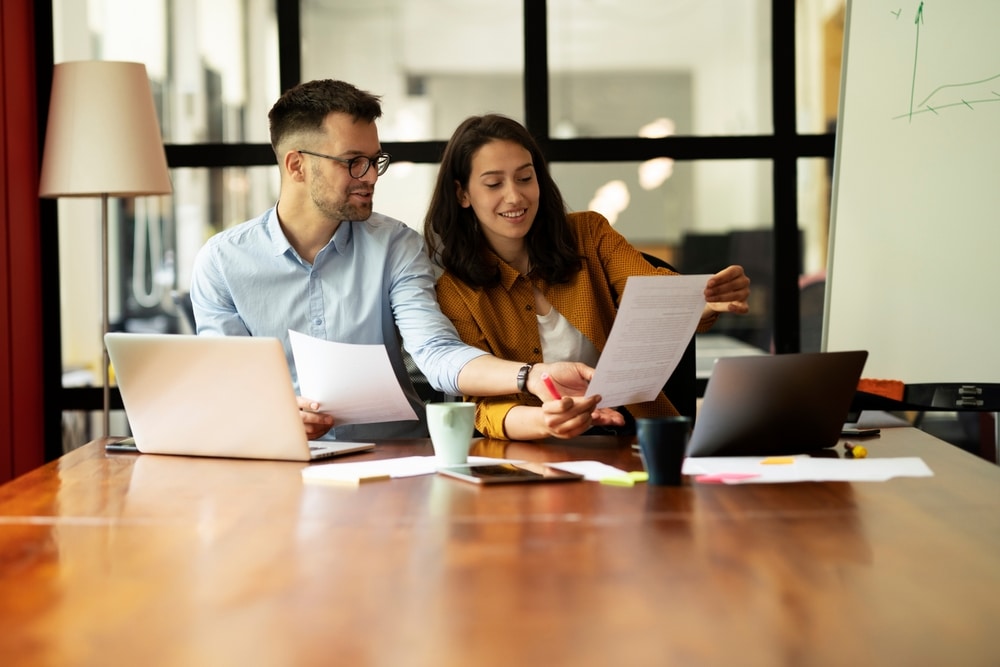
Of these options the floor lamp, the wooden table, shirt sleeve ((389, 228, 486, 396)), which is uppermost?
the floor lamp

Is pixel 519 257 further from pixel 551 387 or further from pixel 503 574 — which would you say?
pixel 503 574

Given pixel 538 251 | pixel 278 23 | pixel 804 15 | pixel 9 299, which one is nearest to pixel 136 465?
pixel 538 251

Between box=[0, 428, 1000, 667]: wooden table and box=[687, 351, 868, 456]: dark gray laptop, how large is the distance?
0.75 ft

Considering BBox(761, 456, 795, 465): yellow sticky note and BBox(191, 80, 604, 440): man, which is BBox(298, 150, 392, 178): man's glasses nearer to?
BBox(191, 80, 604, 440): man

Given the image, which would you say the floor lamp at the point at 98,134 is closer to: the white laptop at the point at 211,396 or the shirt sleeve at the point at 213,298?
the shirt sleeve at the point at 213,298

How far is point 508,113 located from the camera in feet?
11.9

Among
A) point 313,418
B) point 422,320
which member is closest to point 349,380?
point 313,418

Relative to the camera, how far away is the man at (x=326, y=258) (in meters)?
2.34

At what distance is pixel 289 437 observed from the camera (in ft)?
5.20

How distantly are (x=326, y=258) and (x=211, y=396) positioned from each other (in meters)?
0.82

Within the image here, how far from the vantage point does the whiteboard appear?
8.93ft

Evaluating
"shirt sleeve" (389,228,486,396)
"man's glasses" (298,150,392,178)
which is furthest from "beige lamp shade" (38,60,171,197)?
"shirt sleeve" (389,228,486,396)

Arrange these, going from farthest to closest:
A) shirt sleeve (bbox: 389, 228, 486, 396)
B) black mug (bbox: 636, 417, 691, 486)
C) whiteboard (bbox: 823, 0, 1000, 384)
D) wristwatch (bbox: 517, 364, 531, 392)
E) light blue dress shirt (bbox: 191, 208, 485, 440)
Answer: whiteboard (bbox: 823, 0, 1000, 384), light blue dress shirt (bbox: 191, 208, 485, 440), shirt sleeve (bbox: 389, 228, 486, 396), wristwatch (bbox: 517, 364, 531, 392), black mug (bbox: 636, 417, 691, 486)

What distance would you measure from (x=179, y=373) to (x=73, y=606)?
0.78m
